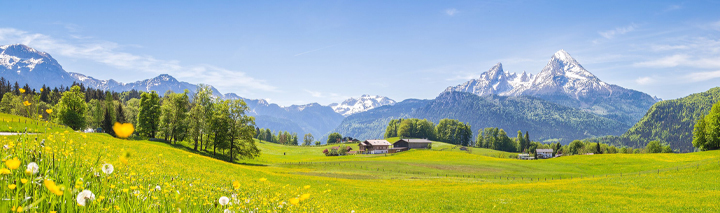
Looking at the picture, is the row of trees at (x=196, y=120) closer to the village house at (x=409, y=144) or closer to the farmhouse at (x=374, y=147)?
the farmhouse at (x=374, y=147)

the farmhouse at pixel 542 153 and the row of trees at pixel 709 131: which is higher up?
the row of trees at pixel 709 131

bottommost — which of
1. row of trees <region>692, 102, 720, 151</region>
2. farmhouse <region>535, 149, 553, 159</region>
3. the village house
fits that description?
farmhouse <region>535, 149, 553, 159</region>

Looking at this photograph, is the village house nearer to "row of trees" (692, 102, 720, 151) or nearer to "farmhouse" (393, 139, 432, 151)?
"farmhouse" (393, 139, 432, 151)

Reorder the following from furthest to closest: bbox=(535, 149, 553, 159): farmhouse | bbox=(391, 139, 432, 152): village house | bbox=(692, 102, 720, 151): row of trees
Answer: bbox=(391, 139, 432, 152): village house → bbox=(535, 149, 553, 159): farmhouse → bbox=(692, 102, 720, 151): row of trees

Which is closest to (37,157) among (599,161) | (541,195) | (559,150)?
(541,195)

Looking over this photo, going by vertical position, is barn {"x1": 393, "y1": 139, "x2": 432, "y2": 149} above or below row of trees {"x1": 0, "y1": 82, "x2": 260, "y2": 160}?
below

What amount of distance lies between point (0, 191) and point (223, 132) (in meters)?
Result: 66.3

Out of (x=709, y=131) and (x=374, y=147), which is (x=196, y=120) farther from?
(x=709, y=131)

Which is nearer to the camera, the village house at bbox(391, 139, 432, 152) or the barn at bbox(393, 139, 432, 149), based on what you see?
the village house at bbox(391, 139, 432, 152)

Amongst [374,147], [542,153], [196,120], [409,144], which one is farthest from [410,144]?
[196,120]

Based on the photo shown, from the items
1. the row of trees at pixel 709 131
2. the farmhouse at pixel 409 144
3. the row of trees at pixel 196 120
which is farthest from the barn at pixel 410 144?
the row of trees at pixel 196 120

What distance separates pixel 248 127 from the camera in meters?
67.4

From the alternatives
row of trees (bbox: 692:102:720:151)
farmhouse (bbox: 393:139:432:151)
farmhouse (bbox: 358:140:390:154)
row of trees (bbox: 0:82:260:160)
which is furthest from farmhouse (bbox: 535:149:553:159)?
row of trees (bbox: 0:82:260:160)

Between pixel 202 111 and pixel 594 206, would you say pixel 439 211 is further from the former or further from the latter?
pixel 202 111
